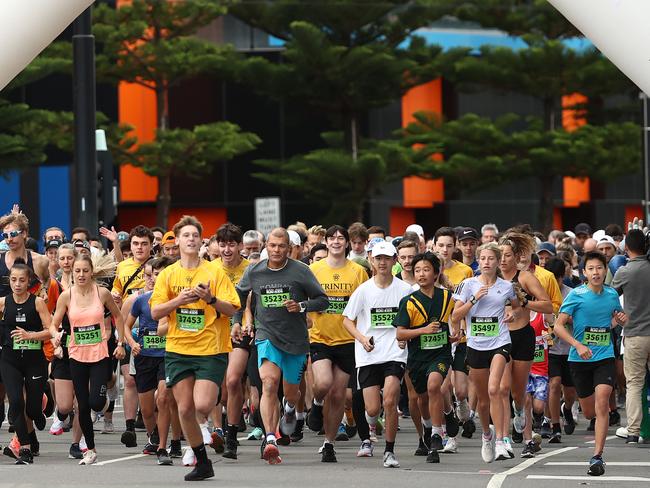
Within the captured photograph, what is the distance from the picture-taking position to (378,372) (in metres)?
13.2

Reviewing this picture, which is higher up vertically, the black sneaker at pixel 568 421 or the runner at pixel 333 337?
the runner at pixel 333 337

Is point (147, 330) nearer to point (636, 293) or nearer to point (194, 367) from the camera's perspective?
point (194, 367)

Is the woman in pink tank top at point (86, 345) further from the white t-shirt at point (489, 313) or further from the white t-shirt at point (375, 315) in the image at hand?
the white t-shirt at point (489, 313)

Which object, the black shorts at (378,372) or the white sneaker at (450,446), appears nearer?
the black shorts at (378,372)

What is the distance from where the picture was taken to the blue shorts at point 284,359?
13180mm

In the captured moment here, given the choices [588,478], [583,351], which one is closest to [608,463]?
[583,351]

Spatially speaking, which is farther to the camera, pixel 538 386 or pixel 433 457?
pixel 538 386

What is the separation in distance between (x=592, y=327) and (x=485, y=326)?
915mm

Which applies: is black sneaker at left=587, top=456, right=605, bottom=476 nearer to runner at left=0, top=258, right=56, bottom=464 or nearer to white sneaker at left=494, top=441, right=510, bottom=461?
white sneaker at left=494, top=441, right=510, bottom=461

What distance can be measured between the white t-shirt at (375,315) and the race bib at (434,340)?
0.85ft

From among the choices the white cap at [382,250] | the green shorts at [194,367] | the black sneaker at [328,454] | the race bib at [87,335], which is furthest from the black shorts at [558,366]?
the race bib at [87,335]

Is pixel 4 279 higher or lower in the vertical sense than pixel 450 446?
higher

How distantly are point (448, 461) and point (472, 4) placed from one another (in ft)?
101

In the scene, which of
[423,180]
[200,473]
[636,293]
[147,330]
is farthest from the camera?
[423,180]
